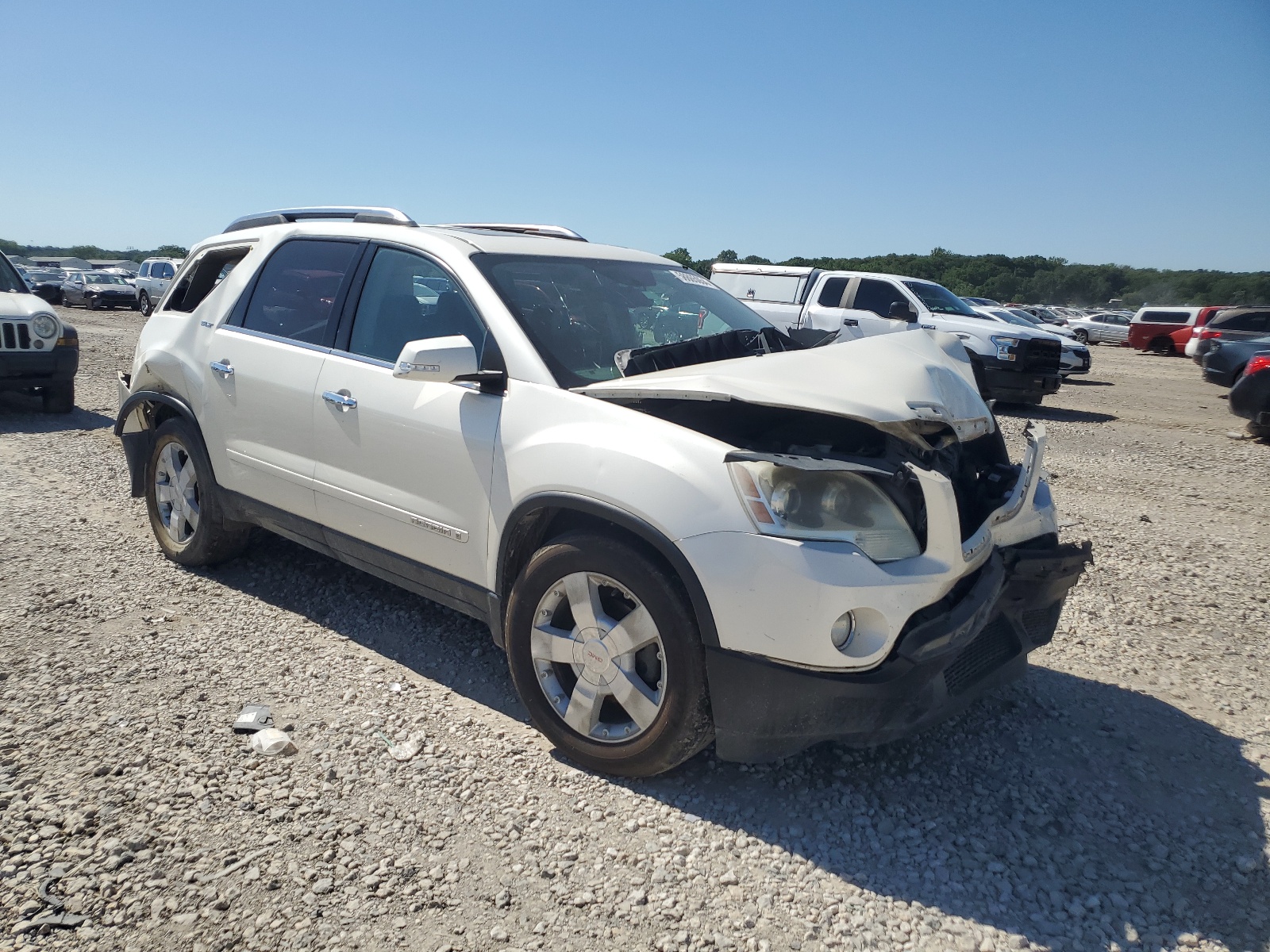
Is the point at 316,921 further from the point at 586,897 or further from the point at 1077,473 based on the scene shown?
the point at 1077,473

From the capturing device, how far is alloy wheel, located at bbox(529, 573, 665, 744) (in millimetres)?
2926

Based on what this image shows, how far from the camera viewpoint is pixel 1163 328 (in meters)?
30.8

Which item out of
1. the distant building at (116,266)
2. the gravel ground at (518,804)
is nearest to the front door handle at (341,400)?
the gravel ground at (518,804)

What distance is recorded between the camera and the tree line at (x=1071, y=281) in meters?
68.5

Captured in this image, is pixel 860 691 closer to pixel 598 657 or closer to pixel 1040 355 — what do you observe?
pixel 598 657

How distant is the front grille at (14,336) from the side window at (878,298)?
34.9ft

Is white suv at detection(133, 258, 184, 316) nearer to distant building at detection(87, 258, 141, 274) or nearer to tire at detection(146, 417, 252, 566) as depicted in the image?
distant building at detection(87, 258, 141, 274)

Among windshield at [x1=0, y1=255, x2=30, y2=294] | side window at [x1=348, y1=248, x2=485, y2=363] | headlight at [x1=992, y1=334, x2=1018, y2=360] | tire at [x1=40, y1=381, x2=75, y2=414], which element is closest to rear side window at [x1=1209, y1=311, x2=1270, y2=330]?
headlight at [x1=992, y1=334, x2=1018, y2=360]

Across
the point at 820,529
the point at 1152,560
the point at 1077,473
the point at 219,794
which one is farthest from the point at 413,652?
the point at 1077,473

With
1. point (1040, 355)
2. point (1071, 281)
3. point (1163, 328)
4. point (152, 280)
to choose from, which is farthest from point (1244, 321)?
point (1071, 281)

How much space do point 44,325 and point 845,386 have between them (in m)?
9.36

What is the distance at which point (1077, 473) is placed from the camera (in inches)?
342

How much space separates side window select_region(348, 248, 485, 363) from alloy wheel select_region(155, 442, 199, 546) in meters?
1.57

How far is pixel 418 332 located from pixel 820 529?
1949 mm
